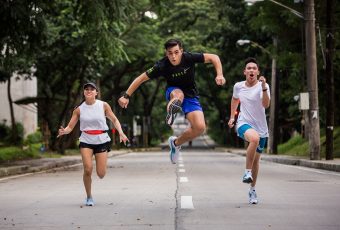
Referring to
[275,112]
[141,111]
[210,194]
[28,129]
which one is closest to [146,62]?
[28,129]

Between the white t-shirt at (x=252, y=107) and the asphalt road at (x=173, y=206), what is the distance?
118 centimetres

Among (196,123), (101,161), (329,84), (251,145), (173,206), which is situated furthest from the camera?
(329,84)

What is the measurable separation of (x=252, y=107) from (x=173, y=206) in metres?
1.86

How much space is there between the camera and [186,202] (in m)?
10.7

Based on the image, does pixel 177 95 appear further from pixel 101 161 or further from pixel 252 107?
pixel 101 161

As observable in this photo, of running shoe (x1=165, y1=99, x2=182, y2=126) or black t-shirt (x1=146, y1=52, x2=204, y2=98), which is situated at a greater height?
black t-shirt (x1=146, y1=52, x2=204, y2=98)

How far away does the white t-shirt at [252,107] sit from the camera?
1030cm

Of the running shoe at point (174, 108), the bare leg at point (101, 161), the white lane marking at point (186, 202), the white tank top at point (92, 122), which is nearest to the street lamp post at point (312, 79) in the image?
the white lane marking at point (186, 202)

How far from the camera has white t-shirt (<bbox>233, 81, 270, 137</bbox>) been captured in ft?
33.8

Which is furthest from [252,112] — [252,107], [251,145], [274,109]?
[274,109]

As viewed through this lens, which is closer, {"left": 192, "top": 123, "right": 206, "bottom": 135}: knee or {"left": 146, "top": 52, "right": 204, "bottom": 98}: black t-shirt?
{"left": 146, "top": 52, "right": 204, "bottom": 98}: black t-shirt

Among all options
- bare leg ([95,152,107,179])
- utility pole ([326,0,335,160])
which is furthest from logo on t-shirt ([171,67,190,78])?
utility pole ([326,0,335,160])

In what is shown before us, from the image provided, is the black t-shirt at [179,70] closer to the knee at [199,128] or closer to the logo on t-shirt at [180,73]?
the logo on t-shirt at [180,73]

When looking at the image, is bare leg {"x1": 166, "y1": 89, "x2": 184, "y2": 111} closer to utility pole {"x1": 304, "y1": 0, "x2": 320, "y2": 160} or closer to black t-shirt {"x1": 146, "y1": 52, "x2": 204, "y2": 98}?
black t-shirt {"x1": 146, "y1": 52, "x2": 204, "y2": 98}
